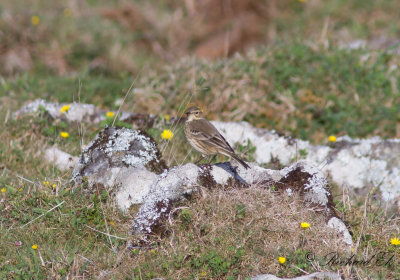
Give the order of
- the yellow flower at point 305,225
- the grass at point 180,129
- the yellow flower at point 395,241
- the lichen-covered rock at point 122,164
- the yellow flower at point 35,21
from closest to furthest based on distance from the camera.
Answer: the grass at point 180,129, the yellow flower at point 305,225, the yellow flower at point 395,241, the lichen-covered rock at point 122,164, the yellow flower at point 35,21

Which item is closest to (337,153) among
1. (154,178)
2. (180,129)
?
(180,129)

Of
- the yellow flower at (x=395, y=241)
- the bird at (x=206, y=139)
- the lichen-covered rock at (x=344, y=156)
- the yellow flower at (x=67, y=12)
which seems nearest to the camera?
the yellow flower at (x=395, y=241)

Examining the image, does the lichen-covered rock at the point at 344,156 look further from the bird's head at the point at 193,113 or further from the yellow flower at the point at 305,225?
the yellow flower at the point at 305,225

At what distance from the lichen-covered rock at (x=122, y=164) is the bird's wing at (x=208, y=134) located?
1.80 ft

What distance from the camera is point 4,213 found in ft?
17.5

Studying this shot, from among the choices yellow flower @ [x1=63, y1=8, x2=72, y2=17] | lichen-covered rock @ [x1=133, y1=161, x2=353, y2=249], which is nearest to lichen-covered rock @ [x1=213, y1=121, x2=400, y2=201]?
lichen-covered rock @ [x1=133, y1=161, x2=353, y2=249]

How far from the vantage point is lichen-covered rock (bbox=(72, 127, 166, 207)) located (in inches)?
213

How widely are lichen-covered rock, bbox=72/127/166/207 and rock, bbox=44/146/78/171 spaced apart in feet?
2.17

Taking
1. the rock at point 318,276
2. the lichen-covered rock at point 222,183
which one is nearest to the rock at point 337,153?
the lichen-covered rock at point 222,183

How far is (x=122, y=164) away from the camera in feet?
18.8

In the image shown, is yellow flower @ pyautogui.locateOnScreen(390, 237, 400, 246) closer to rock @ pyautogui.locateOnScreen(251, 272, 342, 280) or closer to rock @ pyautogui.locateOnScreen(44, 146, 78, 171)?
rock @ pyautogui.locateOnScreen(251, 272, 342, 280)

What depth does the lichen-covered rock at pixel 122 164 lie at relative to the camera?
5406 mm

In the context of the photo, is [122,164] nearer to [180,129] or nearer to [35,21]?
[180,129]

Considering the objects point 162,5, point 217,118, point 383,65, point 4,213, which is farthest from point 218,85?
point 162,5
